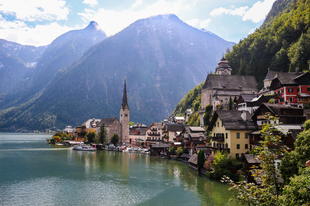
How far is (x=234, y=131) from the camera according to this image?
51031mm

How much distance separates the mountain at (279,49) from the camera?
270ft

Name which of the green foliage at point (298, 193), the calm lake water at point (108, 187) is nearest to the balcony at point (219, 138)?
the calm lake water at point (108, 187)

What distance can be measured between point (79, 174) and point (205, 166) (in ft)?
87.6

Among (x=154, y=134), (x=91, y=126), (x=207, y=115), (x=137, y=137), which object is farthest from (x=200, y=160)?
(x=91, y=126)

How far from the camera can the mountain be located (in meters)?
82.2

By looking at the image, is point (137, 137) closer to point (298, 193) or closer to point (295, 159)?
point (295, 159)

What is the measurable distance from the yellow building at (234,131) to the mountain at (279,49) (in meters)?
38.5

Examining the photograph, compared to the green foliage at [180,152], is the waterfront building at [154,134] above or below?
above

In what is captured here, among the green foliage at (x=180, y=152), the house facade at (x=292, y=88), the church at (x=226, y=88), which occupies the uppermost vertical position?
the church at (x=226, y=88)

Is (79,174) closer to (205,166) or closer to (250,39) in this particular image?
(205,166)

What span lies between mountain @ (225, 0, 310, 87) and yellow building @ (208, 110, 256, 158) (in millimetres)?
38457

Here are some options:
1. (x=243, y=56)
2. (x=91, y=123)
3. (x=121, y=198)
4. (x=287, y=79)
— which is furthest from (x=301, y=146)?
(x=91, y=123)

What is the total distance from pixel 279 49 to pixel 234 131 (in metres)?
70.7

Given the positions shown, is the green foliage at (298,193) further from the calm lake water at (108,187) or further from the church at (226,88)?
the church at (226,88)
